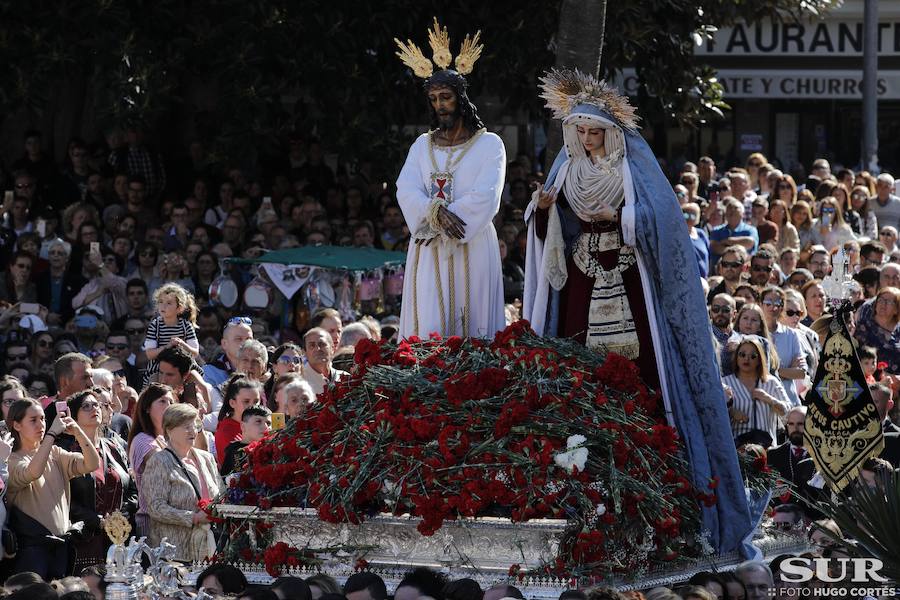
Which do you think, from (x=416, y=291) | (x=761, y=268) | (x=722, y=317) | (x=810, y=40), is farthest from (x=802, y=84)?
(x=416, y=291)

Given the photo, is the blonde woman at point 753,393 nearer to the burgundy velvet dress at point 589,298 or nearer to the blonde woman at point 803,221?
the burgundy velvet dress at point 589,298

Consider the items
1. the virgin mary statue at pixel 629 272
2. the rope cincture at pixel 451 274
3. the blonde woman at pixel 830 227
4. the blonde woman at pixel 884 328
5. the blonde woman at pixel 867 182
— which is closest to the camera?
the virgin mary statue at pixel 629 272

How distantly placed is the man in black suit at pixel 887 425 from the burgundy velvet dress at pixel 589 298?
2109mm

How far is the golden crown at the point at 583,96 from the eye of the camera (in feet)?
31.3

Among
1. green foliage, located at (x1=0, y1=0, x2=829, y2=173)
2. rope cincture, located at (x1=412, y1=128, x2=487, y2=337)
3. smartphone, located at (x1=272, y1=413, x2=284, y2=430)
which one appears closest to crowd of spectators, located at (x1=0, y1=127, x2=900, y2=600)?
smartphone, located at (x1=272, y1=413, x2=284, y2=430)

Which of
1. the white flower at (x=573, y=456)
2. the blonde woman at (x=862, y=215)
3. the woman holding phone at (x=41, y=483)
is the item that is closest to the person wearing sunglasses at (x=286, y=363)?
the woman holding phone at (x=41, y=483)

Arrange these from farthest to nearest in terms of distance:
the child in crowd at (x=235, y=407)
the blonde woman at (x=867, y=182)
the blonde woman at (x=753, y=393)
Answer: the blonde woman at (x=867, y=182) < the blonde woman at (x=753, y=393) < the child in crowd at (x=235, y=407)

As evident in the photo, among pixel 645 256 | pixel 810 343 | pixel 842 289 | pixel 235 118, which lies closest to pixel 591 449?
pixel 645 256

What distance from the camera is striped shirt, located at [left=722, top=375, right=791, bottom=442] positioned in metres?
12.2

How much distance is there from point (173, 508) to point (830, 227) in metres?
9.00

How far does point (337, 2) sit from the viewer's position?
1686 centimetres

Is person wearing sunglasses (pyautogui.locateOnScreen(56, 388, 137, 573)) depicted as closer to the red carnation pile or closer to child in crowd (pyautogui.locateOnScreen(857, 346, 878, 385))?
the red carnation pile

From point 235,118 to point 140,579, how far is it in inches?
380

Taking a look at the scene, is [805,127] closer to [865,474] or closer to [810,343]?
[810,343]
